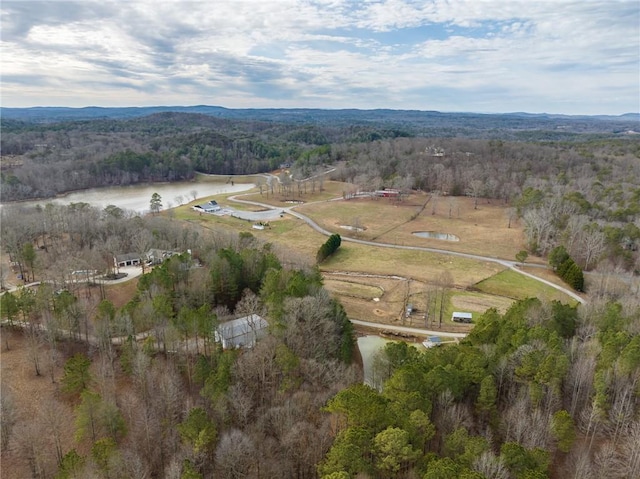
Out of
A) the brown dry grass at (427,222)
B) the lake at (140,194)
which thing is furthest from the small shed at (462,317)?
the lake at (140,194)

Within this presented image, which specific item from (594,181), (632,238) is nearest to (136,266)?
(632,238)

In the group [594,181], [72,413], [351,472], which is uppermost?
[594,181]

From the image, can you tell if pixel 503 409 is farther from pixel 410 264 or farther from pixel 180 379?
pixel 410 264

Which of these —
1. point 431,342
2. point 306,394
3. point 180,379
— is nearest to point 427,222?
point 431,342

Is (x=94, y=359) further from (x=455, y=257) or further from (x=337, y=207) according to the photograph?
(x=337, y=207)

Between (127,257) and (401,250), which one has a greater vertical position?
(127,257)

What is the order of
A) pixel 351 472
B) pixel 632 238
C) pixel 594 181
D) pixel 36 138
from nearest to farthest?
pixel 351 472
pixel 632 238
pixel 594 181
pixel 36 138
